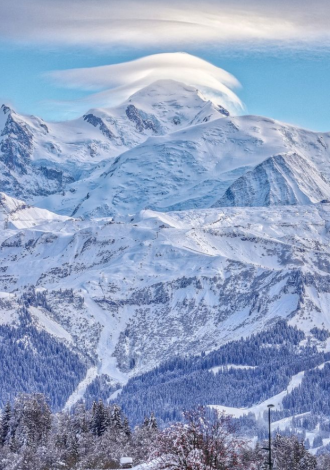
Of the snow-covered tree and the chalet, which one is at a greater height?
the snow-covered tree

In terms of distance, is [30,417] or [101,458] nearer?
[101,458]

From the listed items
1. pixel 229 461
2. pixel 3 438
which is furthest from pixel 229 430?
pixel 3 438

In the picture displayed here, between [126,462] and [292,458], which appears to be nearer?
[126,462]

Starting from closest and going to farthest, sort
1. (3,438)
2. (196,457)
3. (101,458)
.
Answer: (196,457) < (101,458) < (3,438)

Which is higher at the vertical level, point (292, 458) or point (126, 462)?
point (292, 458)

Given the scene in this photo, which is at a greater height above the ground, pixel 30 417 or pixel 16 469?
pixel 30 417

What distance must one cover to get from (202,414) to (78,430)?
331 feet

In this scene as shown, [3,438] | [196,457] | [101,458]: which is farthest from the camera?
[3,438]

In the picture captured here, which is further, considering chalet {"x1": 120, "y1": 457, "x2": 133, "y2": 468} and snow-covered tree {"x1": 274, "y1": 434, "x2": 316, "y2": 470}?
snow-covered tree {"x1": 274, "y1": 434, "x2": 316, "y2": 470}

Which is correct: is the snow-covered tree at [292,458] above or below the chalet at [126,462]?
above

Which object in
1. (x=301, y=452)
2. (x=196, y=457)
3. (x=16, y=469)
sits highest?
(x=301, y=452)

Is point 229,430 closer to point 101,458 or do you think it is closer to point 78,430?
point 101,458

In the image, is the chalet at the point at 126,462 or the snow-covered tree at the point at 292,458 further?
the snow-covered tree at the point at 292,458

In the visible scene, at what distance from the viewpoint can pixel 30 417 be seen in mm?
198750
